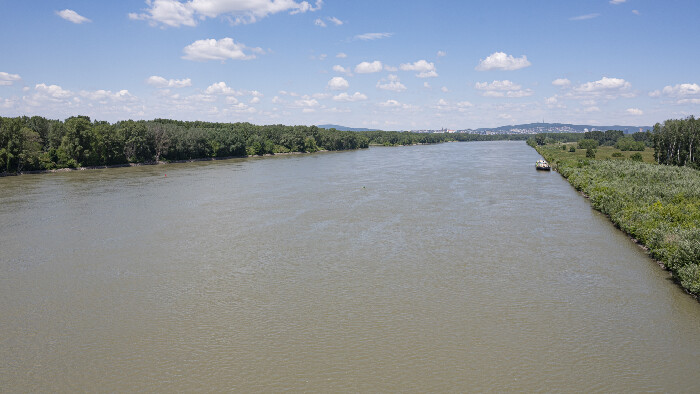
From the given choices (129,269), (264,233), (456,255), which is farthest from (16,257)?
(456,255)

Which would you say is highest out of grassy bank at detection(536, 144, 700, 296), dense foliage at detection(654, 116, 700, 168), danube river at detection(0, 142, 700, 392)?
dense foliage at detection(654, 116, 700, 168)

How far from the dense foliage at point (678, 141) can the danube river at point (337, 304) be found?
3548 cm

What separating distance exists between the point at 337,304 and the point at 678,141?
59858mm

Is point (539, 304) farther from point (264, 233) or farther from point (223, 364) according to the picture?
point (264, 233)

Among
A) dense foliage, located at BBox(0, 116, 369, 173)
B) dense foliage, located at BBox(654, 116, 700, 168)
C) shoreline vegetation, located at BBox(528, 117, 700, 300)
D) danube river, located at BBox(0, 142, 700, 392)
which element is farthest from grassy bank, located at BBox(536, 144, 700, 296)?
dense foliage, located at BBox(0, 116, 369, 173)

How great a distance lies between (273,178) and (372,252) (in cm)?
3305

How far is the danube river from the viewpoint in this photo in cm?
1115

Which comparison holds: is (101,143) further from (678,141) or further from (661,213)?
(678,141)

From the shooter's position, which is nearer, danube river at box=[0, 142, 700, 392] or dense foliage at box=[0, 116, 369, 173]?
danube river at box=[0, 142, 700, 392]

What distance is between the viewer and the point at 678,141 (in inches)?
2217

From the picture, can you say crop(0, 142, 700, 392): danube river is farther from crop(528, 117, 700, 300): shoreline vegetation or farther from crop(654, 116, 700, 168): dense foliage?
crop(654, 116, 700, 168): dense foliage

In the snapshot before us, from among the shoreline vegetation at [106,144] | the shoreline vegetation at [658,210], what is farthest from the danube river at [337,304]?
the shoreline vegetation at [106,144]

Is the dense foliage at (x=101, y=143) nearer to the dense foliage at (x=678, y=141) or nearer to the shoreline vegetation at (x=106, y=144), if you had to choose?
the shoreline vegetation at (x=106, y=144)

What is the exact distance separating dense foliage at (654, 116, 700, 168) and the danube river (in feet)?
116
